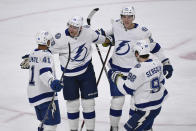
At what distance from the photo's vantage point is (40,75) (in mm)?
5918

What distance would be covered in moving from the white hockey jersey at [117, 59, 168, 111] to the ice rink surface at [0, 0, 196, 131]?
1.34 metres

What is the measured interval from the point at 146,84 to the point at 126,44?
3.41ft

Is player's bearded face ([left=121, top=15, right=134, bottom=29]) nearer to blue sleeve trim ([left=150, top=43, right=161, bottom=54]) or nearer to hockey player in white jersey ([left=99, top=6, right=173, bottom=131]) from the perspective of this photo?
hockey player in white jersey ([left=99, top=6, right=173, bottom=131])

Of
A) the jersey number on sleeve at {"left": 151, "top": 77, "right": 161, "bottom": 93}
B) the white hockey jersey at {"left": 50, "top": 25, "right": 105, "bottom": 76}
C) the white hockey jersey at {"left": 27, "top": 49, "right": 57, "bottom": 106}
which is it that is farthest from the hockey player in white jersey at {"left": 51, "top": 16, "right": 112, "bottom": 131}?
the jersey number on sleeve at {"left": 151, "top": 77, "right": 161, "bottom": 93}

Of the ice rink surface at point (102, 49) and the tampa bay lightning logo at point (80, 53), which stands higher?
the tampa bay lightning logo at point (80, 53)

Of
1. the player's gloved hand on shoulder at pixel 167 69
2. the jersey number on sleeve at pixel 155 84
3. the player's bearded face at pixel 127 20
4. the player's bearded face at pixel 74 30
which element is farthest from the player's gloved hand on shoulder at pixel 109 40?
the jersey number on sleeve at pixel 155 84

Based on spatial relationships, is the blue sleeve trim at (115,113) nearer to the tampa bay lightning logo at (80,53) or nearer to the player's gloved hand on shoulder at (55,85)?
the tampa bay lightning logo at (80,53)

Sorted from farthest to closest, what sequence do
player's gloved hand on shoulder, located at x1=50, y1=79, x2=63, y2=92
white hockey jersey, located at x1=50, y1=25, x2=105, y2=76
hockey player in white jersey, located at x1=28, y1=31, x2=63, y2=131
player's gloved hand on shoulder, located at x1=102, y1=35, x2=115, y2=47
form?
player's gloved hand on shoulder, located at x1=102, y1=35, x2=115, y2=47
white hockey jersey, located at x1=50, y1=25, x2=105, y2=76
hockey player in white jersey, located at x1=28, y1=31, x2=63, y2=131
player's gloved hand on shoulder, located at x1=50, y1=79, x2=63, y2=92

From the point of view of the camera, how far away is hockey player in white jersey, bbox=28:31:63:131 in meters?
5.89

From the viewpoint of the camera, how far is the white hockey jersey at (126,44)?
659 cm

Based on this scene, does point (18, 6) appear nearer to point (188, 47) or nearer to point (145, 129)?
point (188, 47)

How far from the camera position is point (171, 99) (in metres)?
7.80

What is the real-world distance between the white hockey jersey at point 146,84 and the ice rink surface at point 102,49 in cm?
134

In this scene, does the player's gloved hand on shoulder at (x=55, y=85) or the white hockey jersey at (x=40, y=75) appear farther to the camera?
the white hockey jersey at (x=40, y=75)
